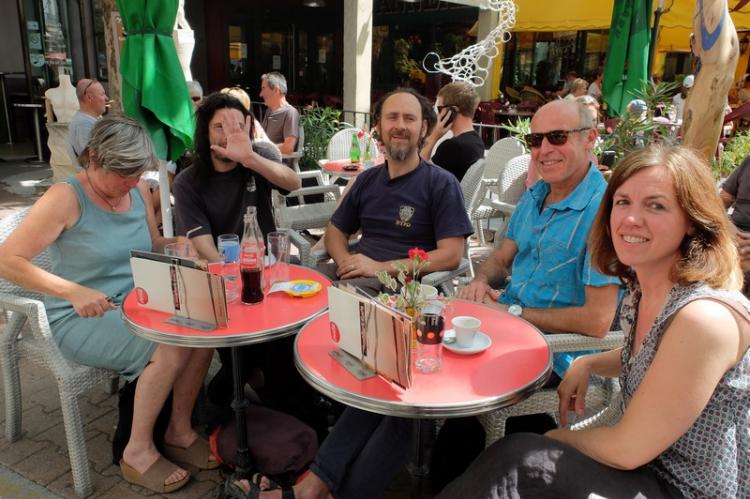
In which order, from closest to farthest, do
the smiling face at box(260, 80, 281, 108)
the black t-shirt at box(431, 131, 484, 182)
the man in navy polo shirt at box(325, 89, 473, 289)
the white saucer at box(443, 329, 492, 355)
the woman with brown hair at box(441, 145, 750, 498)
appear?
the woman with brown hair at box(441, 145, 750, 498) < the white saucer at box(443, 329, 492, 355) < the man in navy polo shirt at box(325, 89, 473, 289) < the black t-shirt at box(431, 131, 484, 182) < the smiling face at box(260, 80, 281, 108)

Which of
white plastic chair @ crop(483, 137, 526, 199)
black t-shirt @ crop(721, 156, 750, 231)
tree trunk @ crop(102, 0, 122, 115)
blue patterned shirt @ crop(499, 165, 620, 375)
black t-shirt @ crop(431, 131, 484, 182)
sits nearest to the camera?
blue patterned shirt @ crop(499, 165, 620, 375)

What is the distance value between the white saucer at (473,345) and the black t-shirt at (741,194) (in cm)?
273

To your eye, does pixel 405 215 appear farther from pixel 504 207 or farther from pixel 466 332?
pixel 504 207

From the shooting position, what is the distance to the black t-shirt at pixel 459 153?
4.17 meters

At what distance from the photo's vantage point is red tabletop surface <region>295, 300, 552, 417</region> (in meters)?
1.43

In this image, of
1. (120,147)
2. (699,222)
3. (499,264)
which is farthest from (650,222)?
(120,147)

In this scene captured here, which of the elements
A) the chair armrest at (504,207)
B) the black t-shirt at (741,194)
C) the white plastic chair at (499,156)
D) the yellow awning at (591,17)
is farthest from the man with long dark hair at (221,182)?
the yellow awning at (591,17)

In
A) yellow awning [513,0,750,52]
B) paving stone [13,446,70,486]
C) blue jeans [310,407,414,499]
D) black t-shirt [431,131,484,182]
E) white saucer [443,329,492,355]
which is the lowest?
paving stone [13,446,70,486]

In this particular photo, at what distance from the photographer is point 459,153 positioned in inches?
165

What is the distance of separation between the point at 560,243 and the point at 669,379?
0.94 meters

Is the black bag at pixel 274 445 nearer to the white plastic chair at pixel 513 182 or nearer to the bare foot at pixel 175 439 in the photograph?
the bare foot at pixel 175 439

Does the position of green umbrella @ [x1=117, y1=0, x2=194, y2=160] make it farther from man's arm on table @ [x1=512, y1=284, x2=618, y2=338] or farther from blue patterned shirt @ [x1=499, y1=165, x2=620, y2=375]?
man's arm on table @ [x1=512, y1=284, x2=618, y2=338]

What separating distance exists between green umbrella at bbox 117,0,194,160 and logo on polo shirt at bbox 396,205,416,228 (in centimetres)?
119

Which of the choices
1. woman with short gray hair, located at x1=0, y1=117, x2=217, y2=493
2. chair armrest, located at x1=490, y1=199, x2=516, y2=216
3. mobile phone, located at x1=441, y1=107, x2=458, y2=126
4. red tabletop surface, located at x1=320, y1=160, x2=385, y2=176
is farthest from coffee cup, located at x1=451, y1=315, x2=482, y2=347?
red tabletop surface, located at x1=320, y1=160, x2=385, y2=176
